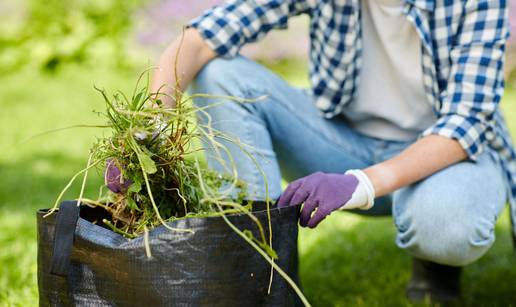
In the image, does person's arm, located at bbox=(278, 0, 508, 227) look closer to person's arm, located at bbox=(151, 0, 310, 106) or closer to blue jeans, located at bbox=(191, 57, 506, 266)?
blue jeans, located at bbox=(191, 57, 506, 266)

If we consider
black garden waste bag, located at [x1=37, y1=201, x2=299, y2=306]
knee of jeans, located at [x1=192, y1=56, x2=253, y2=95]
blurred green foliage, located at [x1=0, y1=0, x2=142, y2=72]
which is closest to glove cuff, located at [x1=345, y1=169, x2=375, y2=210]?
black garden waste bag, located at [x1=37, y1=201, x2=299, y2=306]

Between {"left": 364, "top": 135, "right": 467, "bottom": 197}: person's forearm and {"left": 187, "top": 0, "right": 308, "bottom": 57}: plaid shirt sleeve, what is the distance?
0.54 m

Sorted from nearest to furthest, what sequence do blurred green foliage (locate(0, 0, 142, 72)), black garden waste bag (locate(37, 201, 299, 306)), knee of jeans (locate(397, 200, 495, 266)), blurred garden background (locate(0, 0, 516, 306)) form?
black garden waste bag (locate(37, 201, 299, 306))
knee of jeans (locate(397, 200, 495, 266))
blurred garden background (locate(0, 0, 516, 306))
blurred green foliage (locate(0, 0, 142, 72))

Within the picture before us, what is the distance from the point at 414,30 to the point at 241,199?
778 millimetres

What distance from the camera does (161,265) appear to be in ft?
3.81

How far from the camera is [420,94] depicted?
6.22 ft

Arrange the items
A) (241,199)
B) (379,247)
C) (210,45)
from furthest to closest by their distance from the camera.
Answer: (379,247), (210,45), (241,199)

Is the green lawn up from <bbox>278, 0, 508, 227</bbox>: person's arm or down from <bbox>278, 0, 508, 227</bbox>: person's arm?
down

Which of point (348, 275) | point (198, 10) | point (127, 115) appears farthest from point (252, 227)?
point (198, 10)

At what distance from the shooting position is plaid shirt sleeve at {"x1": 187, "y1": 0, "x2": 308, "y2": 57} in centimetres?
178

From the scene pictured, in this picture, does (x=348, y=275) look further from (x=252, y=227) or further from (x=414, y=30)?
(x=252, y=227)

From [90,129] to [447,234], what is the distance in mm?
3375

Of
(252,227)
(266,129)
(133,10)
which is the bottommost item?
(133,10)

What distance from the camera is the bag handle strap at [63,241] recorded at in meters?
1.21
